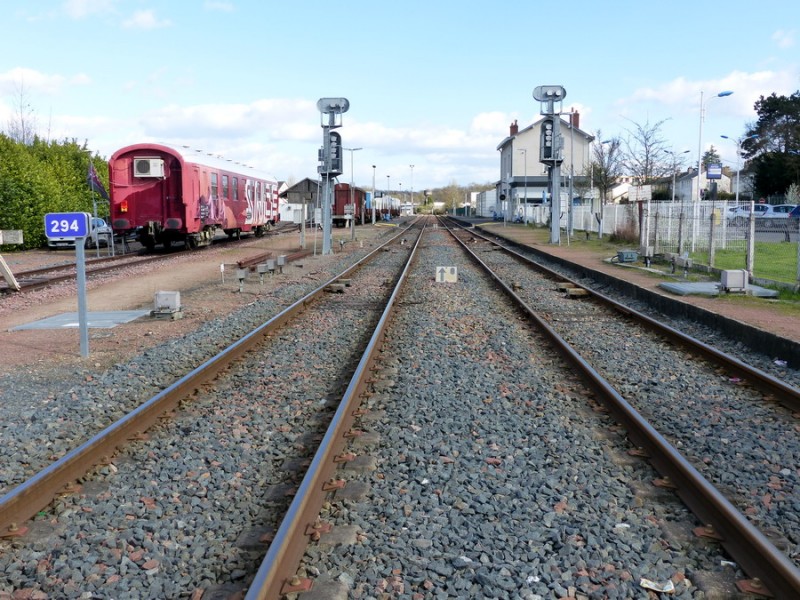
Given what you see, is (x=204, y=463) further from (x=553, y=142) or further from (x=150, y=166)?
(x=553, y=142)

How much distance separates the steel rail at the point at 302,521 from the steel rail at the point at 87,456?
61.1 inches

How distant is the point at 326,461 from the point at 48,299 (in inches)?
472

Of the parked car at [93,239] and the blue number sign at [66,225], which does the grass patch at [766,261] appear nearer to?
the blue number sign at [66,225]

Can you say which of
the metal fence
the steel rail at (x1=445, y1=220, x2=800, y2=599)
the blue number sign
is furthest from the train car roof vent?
the steel rail at (x1=445, y1=220, x2=800, y2=599)

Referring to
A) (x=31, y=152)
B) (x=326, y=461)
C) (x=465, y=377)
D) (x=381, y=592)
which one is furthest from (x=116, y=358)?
(x=31, y=152)

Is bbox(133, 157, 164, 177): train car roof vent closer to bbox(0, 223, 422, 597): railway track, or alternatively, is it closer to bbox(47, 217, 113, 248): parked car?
bbox(47, 217, 113, 248): parked car

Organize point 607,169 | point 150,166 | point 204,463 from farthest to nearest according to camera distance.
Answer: point 607,169
point 150,166
point 204,463

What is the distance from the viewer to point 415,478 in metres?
5.07

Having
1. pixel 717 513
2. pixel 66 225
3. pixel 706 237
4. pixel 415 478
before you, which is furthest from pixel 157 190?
pixel 717 513

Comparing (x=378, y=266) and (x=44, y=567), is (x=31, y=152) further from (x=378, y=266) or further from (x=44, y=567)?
(x=44, y=567)

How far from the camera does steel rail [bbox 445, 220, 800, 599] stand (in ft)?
11.6

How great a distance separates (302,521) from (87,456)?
1924mm

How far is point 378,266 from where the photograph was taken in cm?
2342

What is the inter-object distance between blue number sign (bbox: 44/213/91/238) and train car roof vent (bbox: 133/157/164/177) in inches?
651
